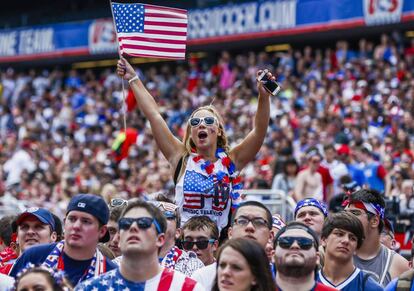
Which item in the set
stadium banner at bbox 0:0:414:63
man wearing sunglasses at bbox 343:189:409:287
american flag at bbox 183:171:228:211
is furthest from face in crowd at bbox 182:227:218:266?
stadium banner at bbox 0:0:414:63

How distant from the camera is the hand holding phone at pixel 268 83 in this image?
8.17 m

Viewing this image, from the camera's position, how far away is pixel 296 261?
6.03 m

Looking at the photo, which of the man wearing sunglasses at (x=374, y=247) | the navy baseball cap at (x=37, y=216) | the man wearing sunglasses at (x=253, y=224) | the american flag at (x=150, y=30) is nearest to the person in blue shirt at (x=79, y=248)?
the man wearing sunglasses at (x=253, y=224)

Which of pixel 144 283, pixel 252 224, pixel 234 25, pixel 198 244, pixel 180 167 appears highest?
pixel 234 25

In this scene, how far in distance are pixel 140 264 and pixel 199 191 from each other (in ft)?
8.87

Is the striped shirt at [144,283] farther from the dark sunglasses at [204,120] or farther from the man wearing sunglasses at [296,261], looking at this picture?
the dark sunglasses at [204,120]

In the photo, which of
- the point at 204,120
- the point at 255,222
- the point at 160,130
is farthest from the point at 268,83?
the point at 255,222

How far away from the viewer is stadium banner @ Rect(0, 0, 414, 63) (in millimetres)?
22406

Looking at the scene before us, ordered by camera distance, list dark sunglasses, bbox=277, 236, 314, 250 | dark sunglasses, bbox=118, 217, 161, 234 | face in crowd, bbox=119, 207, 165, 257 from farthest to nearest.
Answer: dark sunglasses, bbox=277, 236, 314, 250
dark sunglasses, bbox=118, 217, 161, 234
face in crowd, bbox=119, 207, 165, 257

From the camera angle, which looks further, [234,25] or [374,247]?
[234,25]

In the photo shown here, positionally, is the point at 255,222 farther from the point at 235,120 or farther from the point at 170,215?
the point at 235,120

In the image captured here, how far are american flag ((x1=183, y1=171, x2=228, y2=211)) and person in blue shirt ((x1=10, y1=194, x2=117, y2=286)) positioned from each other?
1765 mm

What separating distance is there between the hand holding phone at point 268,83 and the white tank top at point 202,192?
816 mm

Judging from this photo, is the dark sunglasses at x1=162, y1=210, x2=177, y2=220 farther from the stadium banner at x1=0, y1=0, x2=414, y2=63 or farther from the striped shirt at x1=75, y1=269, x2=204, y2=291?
the stadium banner at x1=0, y1=0, x2=414, y2=63
